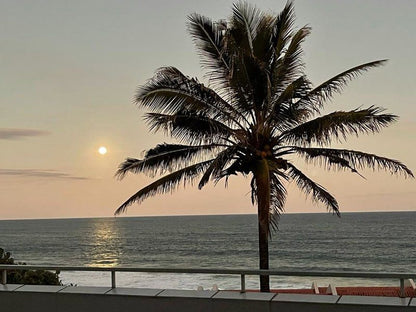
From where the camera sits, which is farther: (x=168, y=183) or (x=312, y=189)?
(x=312, y=189)

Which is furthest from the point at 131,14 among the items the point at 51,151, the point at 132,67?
the point at 51,151

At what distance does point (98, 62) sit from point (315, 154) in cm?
1437

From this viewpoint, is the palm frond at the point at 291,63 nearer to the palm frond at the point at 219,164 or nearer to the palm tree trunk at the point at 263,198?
the palm frond at the point at 219,164

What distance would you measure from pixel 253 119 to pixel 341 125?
60.6 inches

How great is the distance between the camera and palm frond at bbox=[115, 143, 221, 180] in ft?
37.7

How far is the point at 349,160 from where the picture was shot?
11344mm

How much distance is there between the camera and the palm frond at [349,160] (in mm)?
10836

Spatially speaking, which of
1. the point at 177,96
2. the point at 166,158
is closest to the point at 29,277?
the point at 166,158

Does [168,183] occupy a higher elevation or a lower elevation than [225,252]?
higher

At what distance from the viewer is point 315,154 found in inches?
456

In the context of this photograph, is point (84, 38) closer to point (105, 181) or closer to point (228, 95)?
point (228, 95)

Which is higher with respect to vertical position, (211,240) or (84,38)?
(84,38)

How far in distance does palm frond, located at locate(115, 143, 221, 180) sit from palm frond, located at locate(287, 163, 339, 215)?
148cm

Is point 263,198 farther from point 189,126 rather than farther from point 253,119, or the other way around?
point 189,126
